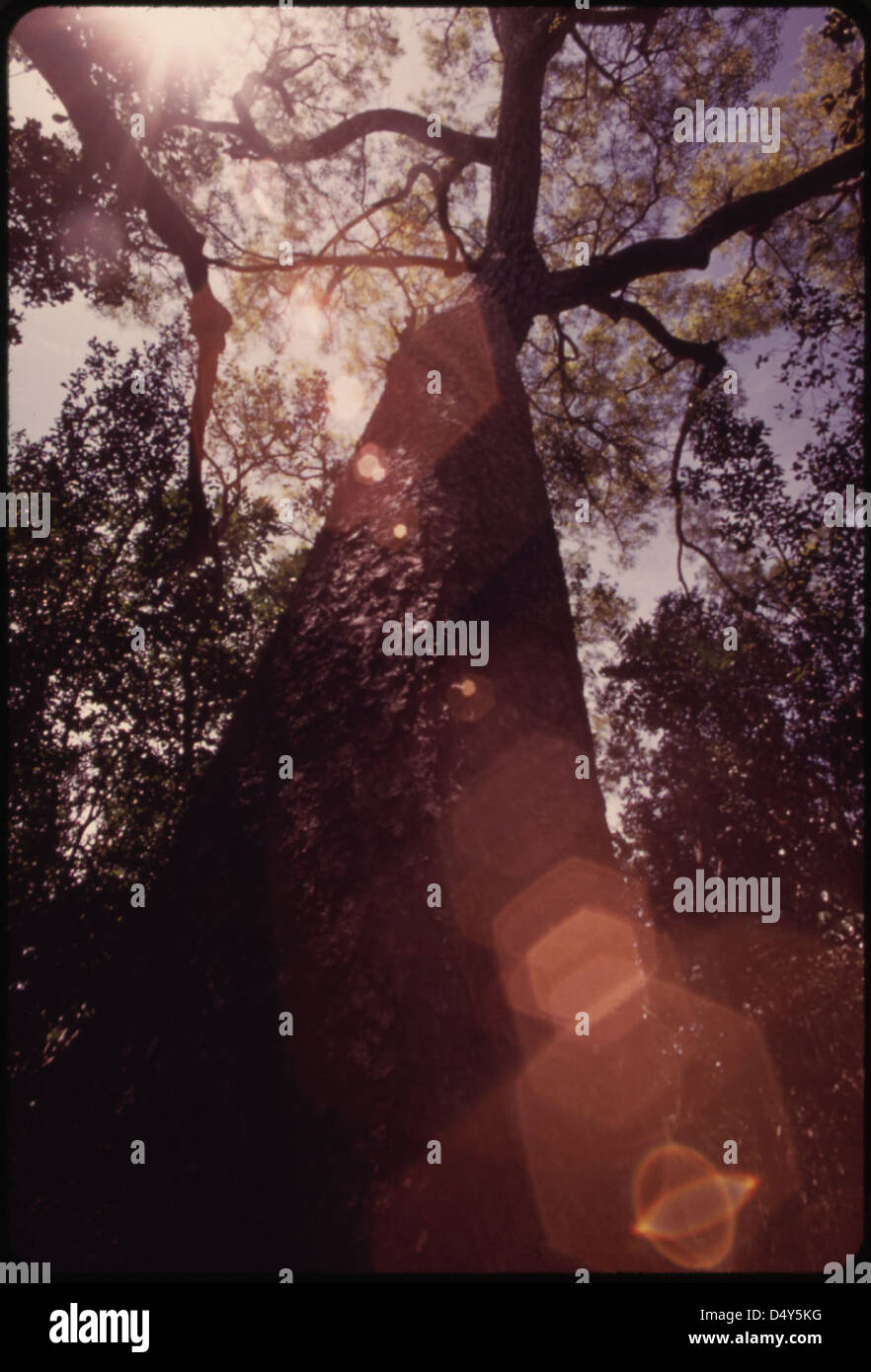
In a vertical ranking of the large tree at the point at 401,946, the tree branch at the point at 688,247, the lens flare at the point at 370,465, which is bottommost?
the large tree at the point at 401,946

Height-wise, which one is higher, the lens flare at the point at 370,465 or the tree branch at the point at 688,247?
the tree branch at the point at 688,247

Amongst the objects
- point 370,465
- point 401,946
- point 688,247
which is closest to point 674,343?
point 688,247

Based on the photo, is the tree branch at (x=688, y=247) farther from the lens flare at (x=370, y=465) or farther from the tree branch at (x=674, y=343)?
the lens flare at (x=370, y=465)

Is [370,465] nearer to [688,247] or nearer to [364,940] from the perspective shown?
[364,940]

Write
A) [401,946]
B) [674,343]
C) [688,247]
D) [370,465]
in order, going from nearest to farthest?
[401,946] < [370,465] < [688,247] < [674,343]

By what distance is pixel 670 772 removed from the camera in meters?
12.1

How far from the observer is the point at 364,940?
4.66 ft

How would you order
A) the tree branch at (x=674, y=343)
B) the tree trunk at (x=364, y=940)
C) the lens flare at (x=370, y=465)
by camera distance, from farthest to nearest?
the tree branch at (x=674, y=343) < the lens flare at (x=370, y=465) < the tree trunk at (x=364, y=940)

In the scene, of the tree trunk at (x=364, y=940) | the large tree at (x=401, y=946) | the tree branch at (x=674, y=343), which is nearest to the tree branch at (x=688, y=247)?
the tree branch at (x=674, y=343)

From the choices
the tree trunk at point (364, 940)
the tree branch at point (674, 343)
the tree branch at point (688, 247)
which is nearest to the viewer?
the tree trunk at point (364, 940)

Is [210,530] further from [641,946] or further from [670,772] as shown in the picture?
[641,946]

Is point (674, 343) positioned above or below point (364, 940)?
above

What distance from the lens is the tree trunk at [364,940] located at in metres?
1.16

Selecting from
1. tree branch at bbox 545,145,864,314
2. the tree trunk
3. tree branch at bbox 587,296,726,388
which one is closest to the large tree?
the tree trunk
